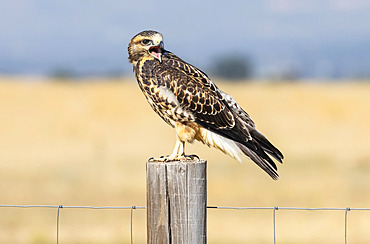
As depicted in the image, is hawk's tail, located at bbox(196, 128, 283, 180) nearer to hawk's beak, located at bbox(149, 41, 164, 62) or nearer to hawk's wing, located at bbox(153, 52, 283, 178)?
hawk's wing, located at bbox(153, 52, 283, 178)

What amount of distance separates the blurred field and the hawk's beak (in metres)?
6.36

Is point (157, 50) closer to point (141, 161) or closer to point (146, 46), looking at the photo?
point (146, 46)

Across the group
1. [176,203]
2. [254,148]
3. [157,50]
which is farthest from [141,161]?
[176,203]

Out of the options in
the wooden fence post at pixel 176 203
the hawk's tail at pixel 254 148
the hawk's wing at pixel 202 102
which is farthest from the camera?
the hawk's wing at pixel 202 102

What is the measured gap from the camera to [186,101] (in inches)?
235

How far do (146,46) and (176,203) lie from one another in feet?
6.99

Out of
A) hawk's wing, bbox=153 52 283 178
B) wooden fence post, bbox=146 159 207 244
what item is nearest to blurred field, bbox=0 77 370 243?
hawk's wing, bbox=153 52 283 178

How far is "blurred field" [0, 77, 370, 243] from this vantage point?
13.5 meters

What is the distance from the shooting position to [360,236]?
12.2m

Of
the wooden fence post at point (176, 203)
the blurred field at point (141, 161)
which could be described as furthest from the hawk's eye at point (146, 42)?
the blurred field at point (141, 161)

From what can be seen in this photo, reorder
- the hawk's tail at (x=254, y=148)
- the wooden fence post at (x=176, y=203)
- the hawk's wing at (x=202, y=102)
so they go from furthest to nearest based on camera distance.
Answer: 1. the hawk's wing at (x=202, y=102)
2. the hawk's tail at (x=254, y=148)
3. the wooden fence post at (x=176, y=203)

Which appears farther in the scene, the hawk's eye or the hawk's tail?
the hawk's eye

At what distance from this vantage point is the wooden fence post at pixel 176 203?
4.19 meters

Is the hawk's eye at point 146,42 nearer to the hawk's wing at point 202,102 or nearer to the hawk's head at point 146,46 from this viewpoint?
the hawk's head at point 146,46
